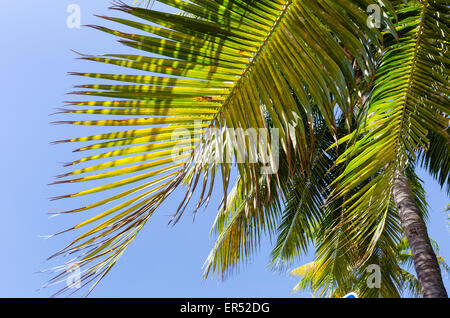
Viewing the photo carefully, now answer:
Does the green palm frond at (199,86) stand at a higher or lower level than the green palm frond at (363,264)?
higher

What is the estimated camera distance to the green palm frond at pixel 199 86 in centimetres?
114

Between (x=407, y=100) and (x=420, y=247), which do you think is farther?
(x=420, y=247)

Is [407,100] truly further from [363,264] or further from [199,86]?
[363,264]

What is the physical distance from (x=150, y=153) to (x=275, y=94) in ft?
1.59

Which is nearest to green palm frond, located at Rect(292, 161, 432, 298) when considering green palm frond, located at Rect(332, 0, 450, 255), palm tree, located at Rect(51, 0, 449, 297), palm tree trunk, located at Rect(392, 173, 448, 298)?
palm tree trunk, located at Rect(392, 173, 448, 298)

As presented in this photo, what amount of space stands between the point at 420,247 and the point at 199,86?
126 inches

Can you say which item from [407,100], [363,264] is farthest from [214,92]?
[363,264]

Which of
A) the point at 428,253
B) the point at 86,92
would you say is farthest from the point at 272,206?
the point at 86,92

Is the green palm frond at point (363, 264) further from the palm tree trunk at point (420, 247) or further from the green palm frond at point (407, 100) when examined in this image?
the green palm frond at point (407, 100)

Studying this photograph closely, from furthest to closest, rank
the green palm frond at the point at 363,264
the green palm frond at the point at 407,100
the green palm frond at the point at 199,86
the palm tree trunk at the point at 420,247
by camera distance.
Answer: the green palm frond at the point at 363,264 < the palm tree trunk at the point at 420,247 < the green palm frond at the point at 407,100 < the green palm frond at the point at 199,86

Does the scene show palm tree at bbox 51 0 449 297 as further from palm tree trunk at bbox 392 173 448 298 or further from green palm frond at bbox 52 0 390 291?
palm tree trunk at bbox 392 173 448 298

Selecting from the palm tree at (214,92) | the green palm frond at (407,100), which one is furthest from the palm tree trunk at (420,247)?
the palm tree at (214,92)

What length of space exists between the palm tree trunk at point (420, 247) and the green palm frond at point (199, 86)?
2.75 m

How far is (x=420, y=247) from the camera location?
3.62 metres
